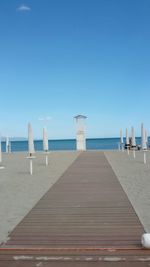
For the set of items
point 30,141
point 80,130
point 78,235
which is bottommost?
point 78,235

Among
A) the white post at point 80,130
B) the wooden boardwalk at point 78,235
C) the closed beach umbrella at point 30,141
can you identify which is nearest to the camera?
the wooden boardwalk at point 78,235

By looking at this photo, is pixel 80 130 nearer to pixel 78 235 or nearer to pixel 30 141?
pixel 30 141

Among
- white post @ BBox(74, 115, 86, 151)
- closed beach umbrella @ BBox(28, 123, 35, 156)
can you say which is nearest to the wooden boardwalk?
closed beach umbrella @ BBox(28, 123, 35, 156)

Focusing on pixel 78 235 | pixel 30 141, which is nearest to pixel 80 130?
pixel 30 141

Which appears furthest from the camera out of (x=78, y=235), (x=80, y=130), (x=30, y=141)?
(x=80, y=130)

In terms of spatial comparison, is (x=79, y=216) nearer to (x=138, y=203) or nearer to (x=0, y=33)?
(x=138, y=203)

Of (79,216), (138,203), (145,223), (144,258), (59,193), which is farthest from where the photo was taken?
(59,193)

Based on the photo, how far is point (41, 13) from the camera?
14258 millimetres

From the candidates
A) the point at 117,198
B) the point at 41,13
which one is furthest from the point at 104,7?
the point at 117,198

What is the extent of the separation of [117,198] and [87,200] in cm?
55

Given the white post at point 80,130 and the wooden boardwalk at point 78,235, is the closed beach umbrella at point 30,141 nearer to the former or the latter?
the wooden boardwalk at point 78,235

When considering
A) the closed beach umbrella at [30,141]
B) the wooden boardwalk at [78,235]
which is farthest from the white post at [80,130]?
the wooden boardwalk at [78,235]

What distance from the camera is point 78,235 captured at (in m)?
3.58

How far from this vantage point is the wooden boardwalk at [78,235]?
292cm
